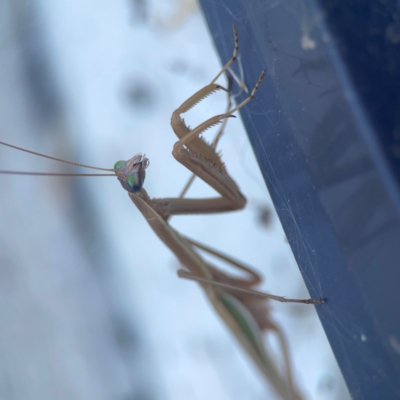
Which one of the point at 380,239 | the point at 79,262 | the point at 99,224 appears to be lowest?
the point at 380,239

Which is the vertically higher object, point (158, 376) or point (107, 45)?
point (107, 45)

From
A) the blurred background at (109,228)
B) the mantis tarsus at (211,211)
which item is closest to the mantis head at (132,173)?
the mantis tarsus at (211,211)

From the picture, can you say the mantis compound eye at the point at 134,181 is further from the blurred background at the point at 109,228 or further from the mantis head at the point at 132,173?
the blurred background at the point at 109,228

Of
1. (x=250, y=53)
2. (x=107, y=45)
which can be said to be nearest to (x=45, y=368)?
(x=107, y=45)

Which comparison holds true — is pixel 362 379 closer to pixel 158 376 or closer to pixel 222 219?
pixel 222 219

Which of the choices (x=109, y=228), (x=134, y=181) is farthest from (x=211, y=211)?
(x=109, y=228)

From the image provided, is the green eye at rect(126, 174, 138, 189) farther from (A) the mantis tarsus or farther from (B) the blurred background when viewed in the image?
(B) the blurred background

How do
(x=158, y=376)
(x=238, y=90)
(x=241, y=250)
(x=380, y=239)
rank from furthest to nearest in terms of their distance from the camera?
(x=158, y=376)
(x=241, y=250)
(x=238, y=90)
(x=380, y=239)
